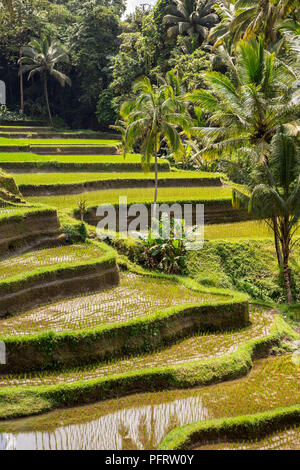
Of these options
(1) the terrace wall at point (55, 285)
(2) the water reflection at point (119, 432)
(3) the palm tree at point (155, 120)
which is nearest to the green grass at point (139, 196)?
(3) the palm tree at point (155, 120)

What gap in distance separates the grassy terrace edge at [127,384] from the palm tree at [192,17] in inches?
854

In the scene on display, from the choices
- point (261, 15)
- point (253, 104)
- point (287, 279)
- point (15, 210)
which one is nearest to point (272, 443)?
point (287, 279)

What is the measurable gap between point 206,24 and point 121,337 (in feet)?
76.0

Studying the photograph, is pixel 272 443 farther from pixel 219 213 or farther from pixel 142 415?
pixel 219 213

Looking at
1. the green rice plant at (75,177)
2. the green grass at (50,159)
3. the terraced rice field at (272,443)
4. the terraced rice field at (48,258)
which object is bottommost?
the terraced rice field at (272,443)

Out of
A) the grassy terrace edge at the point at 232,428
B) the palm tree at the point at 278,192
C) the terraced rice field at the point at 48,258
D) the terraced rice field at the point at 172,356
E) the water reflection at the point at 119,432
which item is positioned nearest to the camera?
the water reflection at the point at 119,432

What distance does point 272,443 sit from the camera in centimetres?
506

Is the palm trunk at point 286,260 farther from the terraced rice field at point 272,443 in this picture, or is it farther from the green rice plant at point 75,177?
the green rice plant at point 75,177

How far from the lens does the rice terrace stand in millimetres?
5145

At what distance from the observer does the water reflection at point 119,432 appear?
4512 mm

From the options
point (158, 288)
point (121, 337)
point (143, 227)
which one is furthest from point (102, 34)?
point (121, 337)

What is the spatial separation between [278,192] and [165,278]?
328 centimetres

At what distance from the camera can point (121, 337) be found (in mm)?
6488

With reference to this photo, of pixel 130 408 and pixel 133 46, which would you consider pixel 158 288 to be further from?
pixel 133 46
